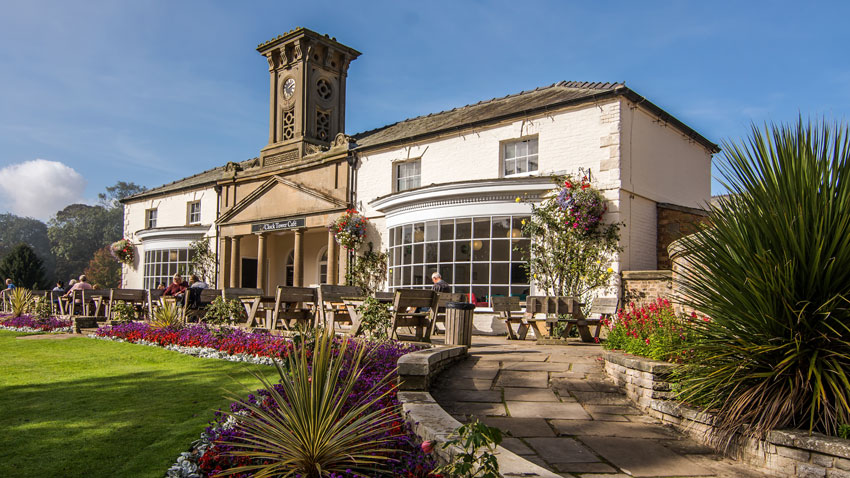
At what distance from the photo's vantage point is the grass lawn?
15.0 ft

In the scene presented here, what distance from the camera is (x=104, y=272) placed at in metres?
50.6

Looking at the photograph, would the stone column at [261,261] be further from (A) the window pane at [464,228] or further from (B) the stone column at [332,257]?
(A) the window pane at [464,228]

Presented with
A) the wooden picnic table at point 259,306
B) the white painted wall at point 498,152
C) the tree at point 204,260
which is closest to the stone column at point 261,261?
the tree at point 204,260

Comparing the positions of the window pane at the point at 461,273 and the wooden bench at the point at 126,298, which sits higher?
the window pane at the point at 461,273

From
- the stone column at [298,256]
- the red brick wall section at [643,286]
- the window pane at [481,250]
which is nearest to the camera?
the red brick wall section at [643,286]

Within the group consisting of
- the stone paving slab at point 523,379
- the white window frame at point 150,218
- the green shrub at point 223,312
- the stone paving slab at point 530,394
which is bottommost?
the stone paving slab at point 530,394

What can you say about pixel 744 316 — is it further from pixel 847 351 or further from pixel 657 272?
pixel 657 272

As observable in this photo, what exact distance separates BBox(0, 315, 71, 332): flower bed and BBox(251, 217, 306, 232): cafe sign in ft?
22.4

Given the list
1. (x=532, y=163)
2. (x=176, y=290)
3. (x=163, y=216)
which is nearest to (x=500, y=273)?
(x=532, y=163)

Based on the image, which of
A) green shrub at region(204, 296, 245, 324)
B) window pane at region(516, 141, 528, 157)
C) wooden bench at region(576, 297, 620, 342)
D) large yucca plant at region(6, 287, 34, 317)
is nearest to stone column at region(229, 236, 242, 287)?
large yucca plant at region(6, 287, 34, 317)

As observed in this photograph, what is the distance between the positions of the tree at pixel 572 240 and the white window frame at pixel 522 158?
1196 millimetres

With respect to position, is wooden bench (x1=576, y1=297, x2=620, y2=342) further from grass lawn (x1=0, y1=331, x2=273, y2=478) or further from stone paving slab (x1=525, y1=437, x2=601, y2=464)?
stone paving slab (x1=525, y1=437, x2=601, y2=464)

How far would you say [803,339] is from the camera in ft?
15.0

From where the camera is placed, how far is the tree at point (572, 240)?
1274 cm
